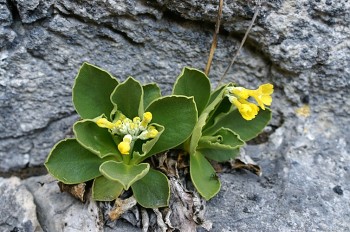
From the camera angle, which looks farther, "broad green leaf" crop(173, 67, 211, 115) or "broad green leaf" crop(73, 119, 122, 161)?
"broad green leaf" crop(173, 67, 211, 115)

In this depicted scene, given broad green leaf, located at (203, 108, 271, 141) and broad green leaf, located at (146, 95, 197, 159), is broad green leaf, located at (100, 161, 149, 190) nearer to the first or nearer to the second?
broad green leaf, located at (146, 95, 197, 159)

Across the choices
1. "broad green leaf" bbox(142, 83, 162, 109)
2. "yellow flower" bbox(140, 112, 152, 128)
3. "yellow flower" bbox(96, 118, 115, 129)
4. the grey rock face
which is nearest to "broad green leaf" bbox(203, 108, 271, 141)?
"broad green leaf" bbox(142, 83, 162, 109)

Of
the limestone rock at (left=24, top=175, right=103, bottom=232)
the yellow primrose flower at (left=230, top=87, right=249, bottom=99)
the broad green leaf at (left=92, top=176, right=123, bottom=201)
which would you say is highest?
the yellow primrose flower at (left=230, top=87, right=249, bottom=99)

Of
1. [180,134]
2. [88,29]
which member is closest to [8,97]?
[88,29]

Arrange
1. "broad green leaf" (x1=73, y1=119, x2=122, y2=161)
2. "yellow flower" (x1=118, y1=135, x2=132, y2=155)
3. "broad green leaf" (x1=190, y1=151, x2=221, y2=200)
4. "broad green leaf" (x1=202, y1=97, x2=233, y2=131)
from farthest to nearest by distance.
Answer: "broad green leaf" (x1=202, y1=97, x2=233, y2=131), "broad green leaf" (x1=190, y1=151, x2=221, y2=200), "broad green leaf" (x1=73, y1=119, x2=122, y2=161), "yellow flower" (x1=118, y1=135, x2=132, y2=155)

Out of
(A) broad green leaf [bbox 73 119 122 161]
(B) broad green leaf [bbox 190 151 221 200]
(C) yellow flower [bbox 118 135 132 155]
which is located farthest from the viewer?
(B) broad green leaf [bbox 190 151 221 200]

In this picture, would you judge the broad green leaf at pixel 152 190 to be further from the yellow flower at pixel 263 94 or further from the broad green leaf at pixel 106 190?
the yellow flower at pixel 263 94

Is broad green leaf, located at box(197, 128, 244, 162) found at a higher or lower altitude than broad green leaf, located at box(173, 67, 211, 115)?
lower
